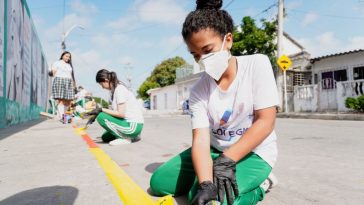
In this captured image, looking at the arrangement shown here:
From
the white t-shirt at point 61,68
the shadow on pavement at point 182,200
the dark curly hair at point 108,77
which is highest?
the white t-shirt at point 61,68

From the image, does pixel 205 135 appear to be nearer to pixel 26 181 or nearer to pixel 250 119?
pixel 250 119

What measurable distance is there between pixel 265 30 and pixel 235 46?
77.3 inches

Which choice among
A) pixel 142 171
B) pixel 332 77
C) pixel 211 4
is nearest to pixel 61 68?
→ pixel 142 171

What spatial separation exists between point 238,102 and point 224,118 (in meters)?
0.14

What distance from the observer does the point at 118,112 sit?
4691 millimetres

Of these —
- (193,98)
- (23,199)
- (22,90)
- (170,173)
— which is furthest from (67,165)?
(22,90)

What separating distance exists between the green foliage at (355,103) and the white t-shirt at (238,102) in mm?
11576

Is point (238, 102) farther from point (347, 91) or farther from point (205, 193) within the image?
point (347, 91)

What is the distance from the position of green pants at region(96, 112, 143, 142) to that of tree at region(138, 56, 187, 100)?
1776 inches

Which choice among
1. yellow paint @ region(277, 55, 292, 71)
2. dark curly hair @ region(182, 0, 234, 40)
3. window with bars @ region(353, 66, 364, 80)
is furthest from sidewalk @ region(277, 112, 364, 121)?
dark curly hair @ region(182, 0, 234, 40)

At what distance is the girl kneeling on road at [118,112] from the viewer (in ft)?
15.4

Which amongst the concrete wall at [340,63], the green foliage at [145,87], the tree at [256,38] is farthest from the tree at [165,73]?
the concrete wall at [340,63]

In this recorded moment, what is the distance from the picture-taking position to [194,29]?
6.28ft

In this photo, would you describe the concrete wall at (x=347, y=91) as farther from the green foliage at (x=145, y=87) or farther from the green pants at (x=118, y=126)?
the green foliage at (x=145, y=87)
